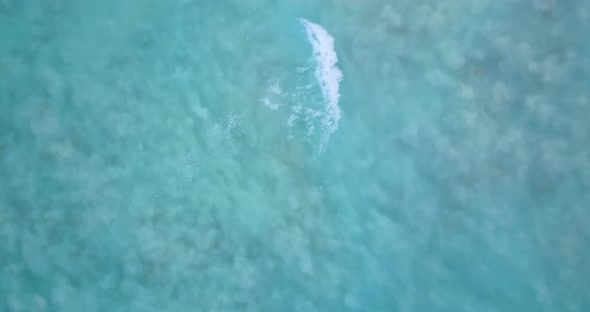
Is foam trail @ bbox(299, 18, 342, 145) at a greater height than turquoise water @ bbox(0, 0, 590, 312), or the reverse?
foam trail @ bbox(299, 18, 342, 145)

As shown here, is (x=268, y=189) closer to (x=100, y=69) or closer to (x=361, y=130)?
(x=361, y=130)

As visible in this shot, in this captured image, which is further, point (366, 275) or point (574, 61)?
point (366, 275)

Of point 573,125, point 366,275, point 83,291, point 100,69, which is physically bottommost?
point 83,291

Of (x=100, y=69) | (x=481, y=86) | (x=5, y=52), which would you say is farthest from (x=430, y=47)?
(x=5, y=52)

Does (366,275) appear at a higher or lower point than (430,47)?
lower

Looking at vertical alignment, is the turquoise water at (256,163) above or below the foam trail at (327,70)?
below
